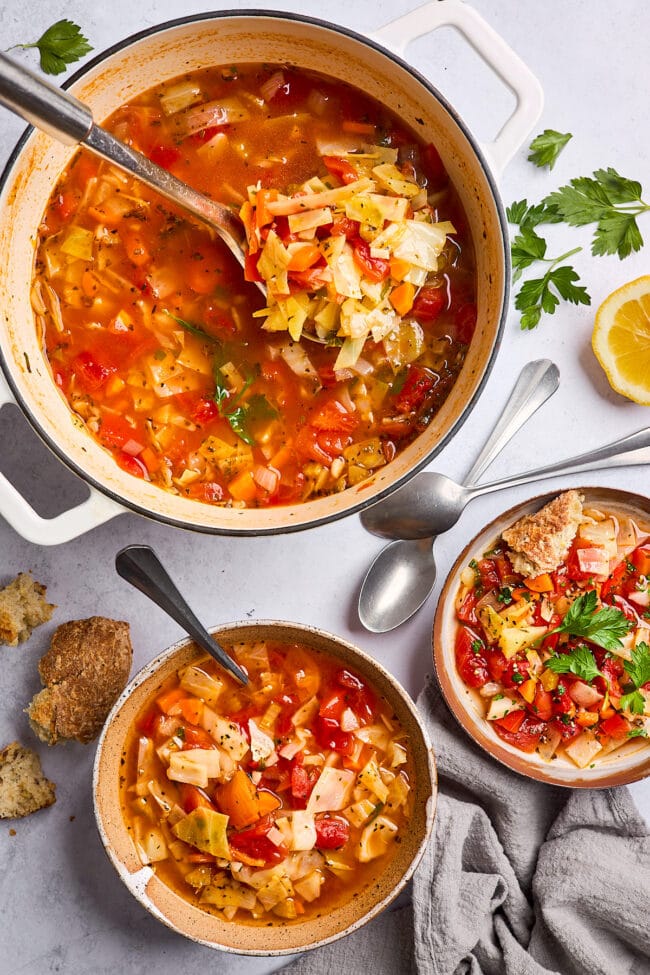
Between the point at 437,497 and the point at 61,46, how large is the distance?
2.23 meters

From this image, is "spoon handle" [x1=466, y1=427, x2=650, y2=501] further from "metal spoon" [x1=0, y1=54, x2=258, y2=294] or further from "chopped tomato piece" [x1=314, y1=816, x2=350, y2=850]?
"metal spoon" [x1=0, y1=54, x2=258, y2=294]

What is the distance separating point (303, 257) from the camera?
2908 mm

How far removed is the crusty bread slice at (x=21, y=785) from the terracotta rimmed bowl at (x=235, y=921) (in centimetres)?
35

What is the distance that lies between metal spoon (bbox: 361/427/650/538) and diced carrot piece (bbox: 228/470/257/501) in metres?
0.55

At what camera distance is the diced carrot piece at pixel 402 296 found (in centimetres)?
305

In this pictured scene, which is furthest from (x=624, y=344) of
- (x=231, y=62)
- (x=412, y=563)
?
(x=231, y=62)

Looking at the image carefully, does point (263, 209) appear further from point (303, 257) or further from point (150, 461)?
point (150, 461)

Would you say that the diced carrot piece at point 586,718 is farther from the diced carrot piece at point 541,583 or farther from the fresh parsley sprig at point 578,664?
the diced carrot piece at point 541,583

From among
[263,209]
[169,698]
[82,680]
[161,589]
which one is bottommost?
[82,680]

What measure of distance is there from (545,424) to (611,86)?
55.4 inches

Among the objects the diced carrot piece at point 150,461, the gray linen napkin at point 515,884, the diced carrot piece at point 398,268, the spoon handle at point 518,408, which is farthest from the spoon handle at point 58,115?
the gray linen napkin at point 515,884

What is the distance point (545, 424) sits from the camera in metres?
3.66

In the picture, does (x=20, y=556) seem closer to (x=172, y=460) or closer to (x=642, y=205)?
(x=172, y=460)

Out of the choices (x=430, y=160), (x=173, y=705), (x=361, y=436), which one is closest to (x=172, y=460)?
(x=361, y=436)
